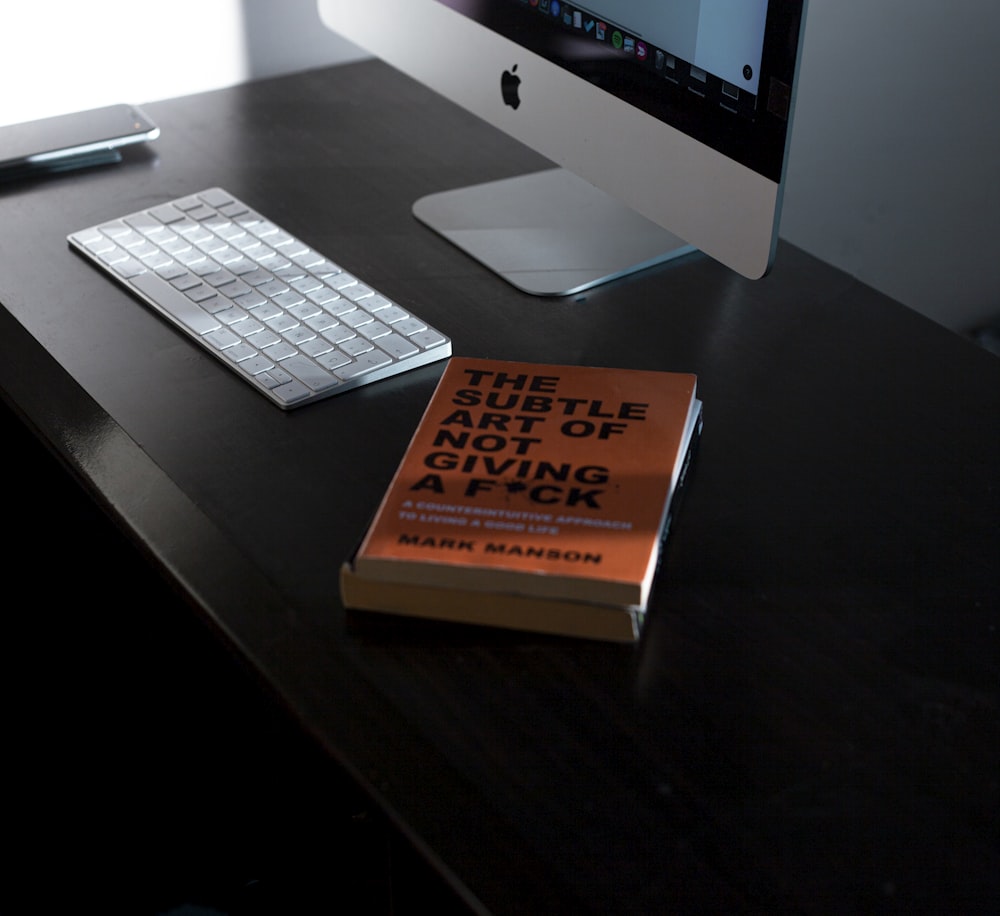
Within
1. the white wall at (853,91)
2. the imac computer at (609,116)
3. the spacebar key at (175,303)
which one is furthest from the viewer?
the white wall at (853,91)

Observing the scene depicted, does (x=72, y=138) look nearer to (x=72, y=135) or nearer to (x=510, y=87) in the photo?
(x=72, y=135)

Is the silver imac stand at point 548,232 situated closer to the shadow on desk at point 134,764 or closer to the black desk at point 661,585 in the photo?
the black desk at point 661,585

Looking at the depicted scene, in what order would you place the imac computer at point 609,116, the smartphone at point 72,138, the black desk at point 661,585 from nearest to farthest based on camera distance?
the black desk at point 661,585, the imac computer at point 609,116, the smartphone at point 72,138

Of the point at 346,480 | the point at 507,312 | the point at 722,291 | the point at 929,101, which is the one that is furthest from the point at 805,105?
the point at 346,480

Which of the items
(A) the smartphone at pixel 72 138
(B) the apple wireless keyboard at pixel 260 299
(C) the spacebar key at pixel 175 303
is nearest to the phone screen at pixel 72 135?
(A) the smartphone at pixel 72 138

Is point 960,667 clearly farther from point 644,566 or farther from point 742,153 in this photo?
point 742,153

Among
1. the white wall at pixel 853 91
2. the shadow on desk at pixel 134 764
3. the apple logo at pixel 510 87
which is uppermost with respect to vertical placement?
the apple logo at pixel 510 87

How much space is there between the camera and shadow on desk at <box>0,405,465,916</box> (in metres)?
1.22

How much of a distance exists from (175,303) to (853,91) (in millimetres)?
1058

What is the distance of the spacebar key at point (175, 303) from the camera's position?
85cm

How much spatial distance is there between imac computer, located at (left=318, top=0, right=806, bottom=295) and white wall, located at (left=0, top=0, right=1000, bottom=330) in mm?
185

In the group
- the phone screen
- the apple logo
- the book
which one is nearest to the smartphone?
the phone screen

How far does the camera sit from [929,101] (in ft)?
5.22

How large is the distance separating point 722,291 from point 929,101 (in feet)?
2.84
